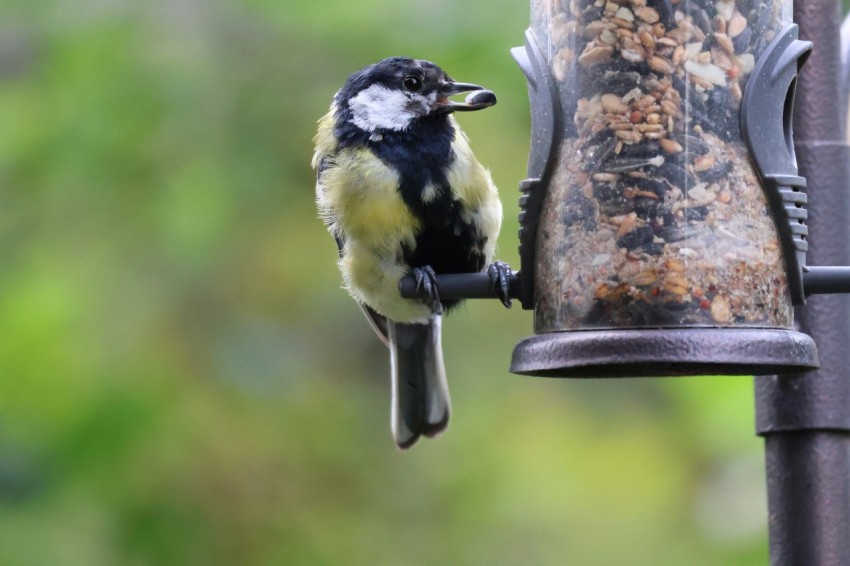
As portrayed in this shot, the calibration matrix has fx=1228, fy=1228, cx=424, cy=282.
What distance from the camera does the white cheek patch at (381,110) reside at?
414 cm

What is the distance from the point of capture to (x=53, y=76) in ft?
16.0

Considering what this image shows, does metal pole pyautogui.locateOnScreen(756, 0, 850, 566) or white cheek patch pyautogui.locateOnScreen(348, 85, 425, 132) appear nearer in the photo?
metal pole pyautogui.locateOnScreen(756, 0, 850, 566)

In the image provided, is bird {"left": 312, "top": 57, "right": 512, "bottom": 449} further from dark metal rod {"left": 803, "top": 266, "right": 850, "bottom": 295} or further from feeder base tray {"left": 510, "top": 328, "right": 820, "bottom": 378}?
dark metal rod {"left": 803, "top": 266, "right": 850, "bottom": 295}

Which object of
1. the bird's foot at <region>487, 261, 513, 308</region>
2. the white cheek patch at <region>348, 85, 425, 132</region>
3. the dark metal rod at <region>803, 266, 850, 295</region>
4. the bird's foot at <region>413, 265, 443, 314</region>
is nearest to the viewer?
the dark metal rod at <region>803, 266, 850, 295</region>

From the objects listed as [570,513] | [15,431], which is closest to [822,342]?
[570,513]

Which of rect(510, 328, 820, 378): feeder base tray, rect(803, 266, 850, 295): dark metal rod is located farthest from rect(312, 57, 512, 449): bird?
rect(803, 266, 850, 295): dark metal rod

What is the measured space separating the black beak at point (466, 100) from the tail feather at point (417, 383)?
3.21ft

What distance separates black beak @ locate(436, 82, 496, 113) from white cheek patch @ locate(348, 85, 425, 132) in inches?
4.2

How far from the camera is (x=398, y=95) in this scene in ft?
13.7

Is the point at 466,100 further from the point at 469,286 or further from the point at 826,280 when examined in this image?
the point at 826,280

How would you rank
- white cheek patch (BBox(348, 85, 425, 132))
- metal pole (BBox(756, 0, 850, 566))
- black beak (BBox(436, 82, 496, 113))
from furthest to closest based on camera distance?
white cheek patch (BBox(348, 85, 425, 132)), black beak (BBox(436, 82, 496, 113)), metal pole (BBox(756, 0, 850, 566))

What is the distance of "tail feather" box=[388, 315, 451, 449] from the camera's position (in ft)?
15.8

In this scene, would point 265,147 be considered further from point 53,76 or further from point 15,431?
point 15,431

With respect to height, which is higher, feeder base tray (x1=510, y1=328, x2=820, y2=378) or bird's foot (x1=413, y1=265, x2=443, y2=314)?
bird's foot (x1=413, y1=265, x2=443, y2=314)
